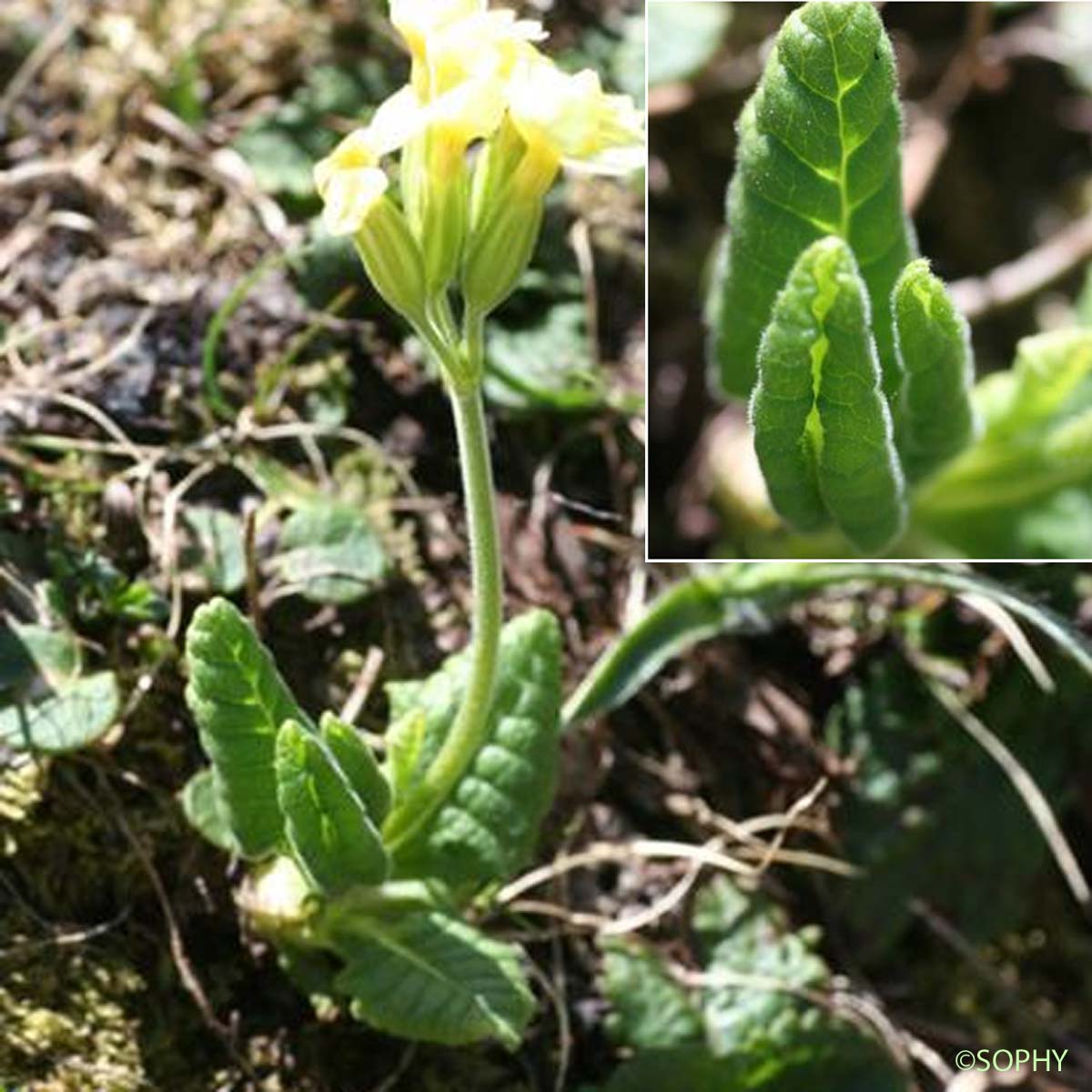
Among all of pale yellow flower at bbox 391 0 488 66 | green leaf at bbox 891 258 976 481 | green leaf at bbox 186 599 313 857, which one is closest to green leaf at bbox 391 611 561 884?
green leaf at bbox 186 599 313 857

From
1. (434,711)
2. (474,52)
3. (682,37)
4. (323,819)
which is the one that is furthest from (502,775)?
(682,37)

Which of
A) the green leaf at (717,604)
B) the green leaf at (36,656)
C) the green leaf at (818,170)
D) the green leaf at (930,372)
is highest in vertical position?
the green leaf at (818,170)

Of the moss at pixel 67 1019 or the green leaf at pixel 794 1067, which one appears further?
the green leaf at pixel 794 1067

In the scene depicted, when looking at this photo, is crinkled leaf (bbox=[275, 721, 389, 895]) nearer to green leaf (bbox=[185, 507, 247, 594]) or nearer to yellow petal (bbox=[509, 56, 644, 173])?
green leaf (bbox=[185, 507, 247, 594])

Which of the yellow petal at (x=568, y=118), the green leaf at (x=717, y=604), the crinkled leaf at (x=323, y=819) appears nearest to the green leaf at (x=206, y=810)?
the crinkled leaf at (x=323, y=819)

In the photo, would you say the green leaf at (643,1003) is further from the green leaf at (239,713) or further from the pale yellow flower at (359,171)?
the pale yellow flower at (359,171)

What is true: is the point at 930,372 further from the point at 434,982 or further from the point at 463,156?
the point at 434,982

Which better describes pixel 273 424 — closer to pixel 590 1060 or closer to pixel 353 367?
pixel 353 367
